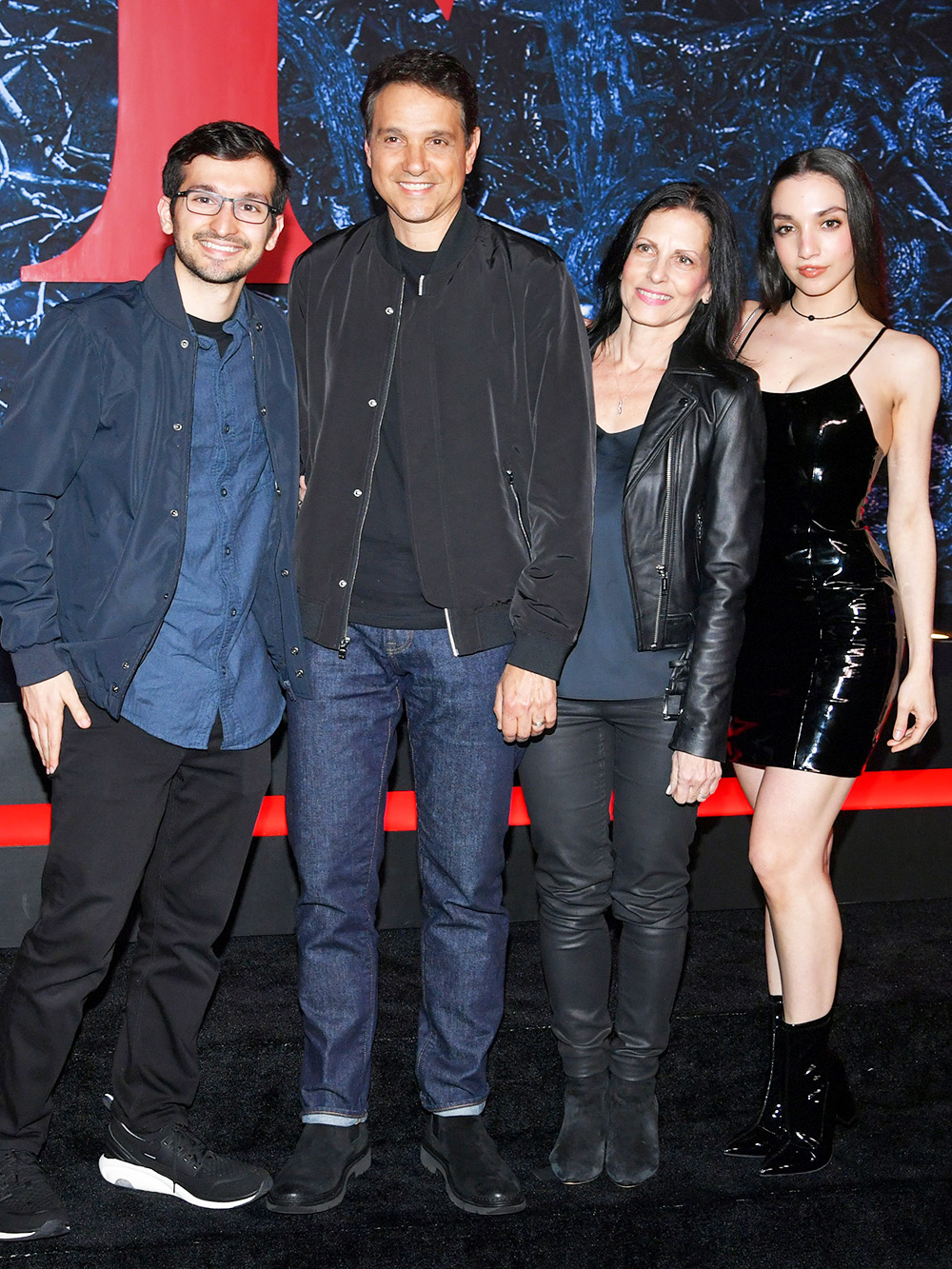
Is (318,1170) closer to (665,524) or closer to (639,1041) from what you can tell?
(639,1041)

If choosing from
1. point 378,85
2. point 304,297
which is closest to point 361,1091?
point 304,297

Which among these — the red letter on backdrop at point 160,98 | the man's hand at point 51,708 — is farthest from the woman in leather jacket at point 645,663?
the red letter on backdrop at point 160,98

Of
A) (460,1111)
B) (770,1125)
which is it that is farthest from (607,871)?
(770,1125)

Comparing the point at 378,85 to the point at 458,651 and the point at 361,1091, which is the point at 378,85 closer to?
the point at 458,651

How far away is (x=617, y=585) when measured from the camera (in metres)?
2.14

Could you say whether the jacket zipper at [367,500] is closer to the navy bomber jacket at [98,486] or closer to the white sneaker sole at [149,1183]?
the navy bomber jacket at [98,486]

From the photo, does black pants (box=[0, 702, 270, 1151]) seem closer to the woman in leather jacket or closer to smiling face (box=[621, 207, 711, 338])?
the woman in leather jacket

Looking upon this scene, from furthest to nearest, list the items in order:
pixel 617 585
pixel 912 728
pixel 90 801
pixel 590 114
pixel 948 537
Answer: pixel 948 537, pixel 590 114, pixel 912 728, pixel 617 585, pixel 90 801

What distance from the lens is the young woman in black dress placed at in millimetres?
2213

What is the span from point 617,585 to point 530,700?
0.27 metres

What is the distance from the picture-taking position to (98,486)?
1.97 metres

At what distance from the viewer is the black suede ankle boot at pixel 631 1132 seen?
2.21 meters

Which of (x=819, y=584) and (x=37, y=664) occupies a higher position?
(x=819, y=584)

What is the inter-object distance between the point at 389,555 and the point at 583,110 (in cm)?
247
